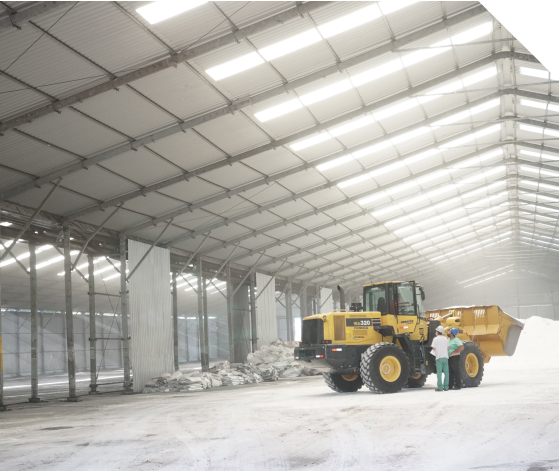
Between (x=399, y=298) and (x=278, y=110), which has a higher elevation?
(x=278, y=110)

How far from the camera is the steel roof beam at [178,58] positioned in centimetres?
1209

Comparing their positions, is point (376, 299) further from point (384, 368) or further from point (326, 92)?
point (326, 92)

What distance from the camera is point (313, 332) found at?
15672 mm

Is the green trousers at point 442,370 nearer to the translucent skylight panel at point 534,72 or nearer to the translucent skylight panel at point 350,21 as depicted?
the translucent skylight panel at point 350,21

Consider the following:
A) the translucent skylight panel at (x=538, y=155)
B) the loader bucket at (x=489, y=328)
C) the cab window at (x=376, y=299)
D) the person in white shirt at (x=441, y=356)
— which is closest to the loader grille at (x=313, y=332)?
the cab window at (x=376, y=299)

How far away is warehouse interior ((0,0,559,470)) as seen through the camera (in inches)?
360

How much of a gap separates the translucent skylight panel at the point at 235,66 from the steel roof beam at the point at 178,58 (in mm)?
1116

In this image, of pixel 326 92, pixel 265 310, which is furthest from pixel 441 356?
pixel 265 310

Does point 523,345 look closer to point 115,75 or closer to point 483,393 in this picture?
point 483,393

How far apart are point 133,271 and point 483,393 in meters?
13.9

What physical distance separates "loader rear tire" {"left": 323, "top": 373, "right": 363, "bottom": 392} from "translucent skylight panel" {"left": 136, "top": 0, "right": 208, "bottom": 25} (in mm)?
9650

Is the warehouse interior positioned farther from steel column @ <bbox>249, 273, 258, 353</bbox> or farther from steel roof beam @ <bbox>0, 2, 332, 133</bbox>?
steel column @ <bbox>249, 273, 258, 353</bbox>

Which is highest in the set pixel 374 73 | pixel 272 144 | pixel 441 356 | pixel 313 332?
pixel 374 73

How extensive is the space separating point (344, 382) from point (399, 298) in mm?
2664
